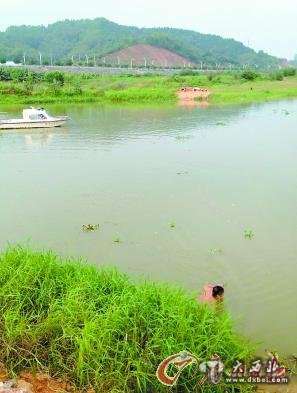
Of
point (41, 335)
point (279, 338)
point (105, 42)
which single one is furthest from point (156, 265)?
point (105, 42)

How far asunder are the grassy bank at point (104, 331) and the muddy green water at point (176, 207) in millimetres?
1416

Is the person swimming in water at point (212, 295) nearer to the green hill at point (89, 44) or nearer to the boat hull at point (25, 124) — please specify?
the boat hull at point (25, 124)

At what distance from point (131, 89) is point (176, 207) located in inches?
1447

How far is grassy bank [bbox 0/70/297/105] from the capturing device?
3962 centimetres

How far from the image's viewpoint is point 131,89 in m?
45.8

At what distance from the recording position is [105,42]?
180125 millimetres

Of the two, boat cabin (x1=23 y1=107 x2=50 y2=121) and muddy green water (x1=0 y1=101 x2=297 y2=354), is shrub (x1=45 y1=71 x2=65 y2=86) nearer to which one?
boat cabin (x1=23 y1=107 x2=50 y2=121)

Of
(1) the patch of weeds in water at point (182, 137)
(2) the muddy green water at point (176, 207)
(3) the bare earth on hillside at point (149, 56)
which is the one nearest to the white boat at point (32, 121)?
(2) the muddy green water at point (176, 207)

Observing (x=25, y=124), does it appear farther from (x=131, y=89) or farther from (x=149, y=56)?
(x=149, y=56)

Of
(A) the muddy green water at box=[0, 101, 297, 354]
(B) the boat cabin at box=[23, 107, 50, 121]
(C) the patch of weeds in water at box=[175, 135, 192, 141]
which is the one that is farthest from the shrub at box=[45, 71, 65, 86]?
(C) the patch of weeds in water at box=[175, 135, 192, 141]

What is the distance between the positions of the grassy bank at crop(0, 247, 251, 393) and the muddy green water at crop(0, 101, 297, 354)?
1416 millimetres

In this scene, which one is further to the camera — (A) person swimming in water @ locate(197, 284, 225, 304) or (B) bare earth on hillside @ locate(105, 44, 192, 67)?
(B) bare earth on hillside @ locate(105, 44, 192, 67)

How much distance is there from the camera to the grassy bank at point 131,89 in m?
39.6

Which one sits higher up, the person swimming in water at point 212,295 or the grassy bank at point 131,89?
the grassy bank at point 131,89
